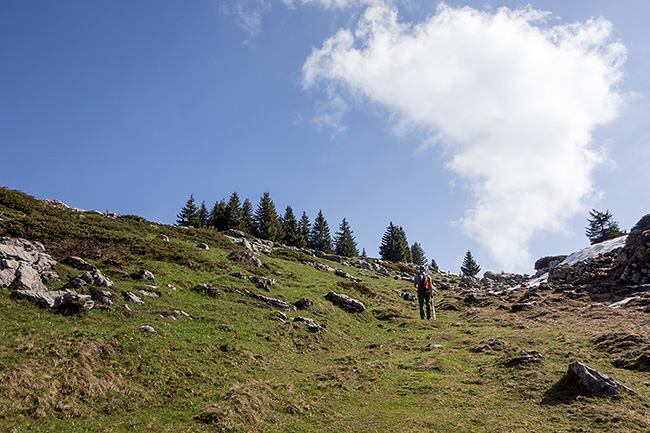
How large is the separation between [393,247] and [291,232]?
113 ft

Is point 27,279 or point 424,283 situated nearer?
point 27,279

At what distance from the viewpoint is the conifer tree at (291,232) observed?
87.6m

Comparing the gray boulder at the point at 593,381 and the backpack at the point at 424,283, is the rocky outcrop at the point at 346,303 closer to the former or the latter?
the backpack at the point at 424,283

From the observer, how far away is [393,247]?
105 metres

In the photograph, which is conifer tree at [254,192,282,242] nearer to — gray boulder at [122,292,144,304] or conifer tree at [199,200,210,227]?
conifer tree at [199,200,210,227]

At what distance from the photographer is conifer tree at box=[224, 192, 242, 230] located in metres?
82.1

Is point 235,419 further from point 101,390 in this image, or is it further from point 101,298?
point 101,298

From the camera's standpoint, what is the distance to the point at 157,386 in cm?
1187

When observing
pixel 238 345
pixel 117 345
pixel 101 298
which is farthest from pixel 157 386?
pixel 101 298

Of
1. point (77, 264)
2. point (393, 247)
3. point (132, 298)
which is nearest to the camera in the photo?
point (132, 298)

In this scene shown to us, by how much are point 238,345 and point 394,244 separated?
92.0 metres

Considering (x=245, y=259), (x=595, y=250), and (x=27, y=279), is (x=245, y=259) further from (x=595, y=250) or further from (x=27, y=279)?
(x=595, y=250)

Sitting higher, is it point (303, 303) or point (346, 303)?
point (346, 303)

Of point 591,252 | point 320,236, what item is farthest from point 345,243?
point 591,252
